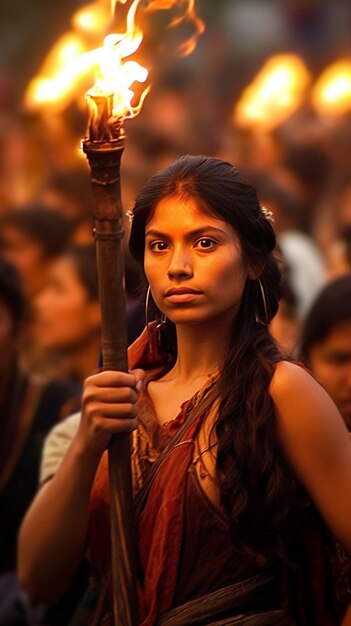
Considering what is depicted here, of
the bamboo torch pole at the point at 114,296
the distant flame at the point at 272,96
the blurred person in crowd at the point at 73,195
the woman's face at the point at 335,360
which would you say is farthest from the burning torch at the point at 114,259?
the distant flame at the point at 272,96

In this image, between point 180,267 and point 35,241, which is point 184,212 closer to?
point 180,267

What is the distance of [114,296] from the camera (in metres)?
4.08

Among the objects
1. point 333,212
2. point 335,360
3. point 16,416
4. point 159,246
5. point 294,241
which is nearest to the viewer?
point 159,246

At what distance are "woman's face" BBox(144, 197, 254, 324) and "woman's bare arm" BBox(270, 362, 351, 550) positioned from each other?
0.21m

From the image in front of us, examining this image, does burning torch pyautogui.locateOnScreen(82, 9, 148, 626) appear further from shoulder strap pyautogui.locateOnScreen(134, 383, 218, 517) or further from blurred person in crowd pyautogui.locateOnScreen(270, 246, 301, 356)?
blurred person in crowd pyautogui.locateOnScreen(270, 246, 301, 356)

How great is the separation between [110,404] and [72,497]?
29 centimetres

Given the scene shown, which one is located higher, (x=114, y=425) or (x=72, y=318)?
(x=72, y=318)

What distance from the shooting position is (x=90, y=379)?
4121 millimetres

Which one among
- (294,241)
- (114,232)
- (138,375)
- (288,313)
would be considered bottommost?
(138,375)

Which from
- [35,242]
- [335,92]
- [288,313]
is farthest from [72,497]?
[335,92]

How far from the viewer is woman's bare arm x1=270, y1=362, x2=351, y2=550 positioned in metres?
4.09

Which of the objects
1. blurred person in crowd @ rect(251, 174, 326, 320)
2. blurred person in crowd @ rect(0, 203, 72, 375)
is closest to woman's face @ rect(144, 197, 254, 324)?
blurred person in crowd @ rect(251, 174, 326, 320)

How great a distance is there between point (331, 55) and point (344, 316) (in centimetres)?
1150

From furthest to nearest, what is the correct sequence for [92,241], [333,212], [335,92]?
[335,92], [333,212], [92,241]
